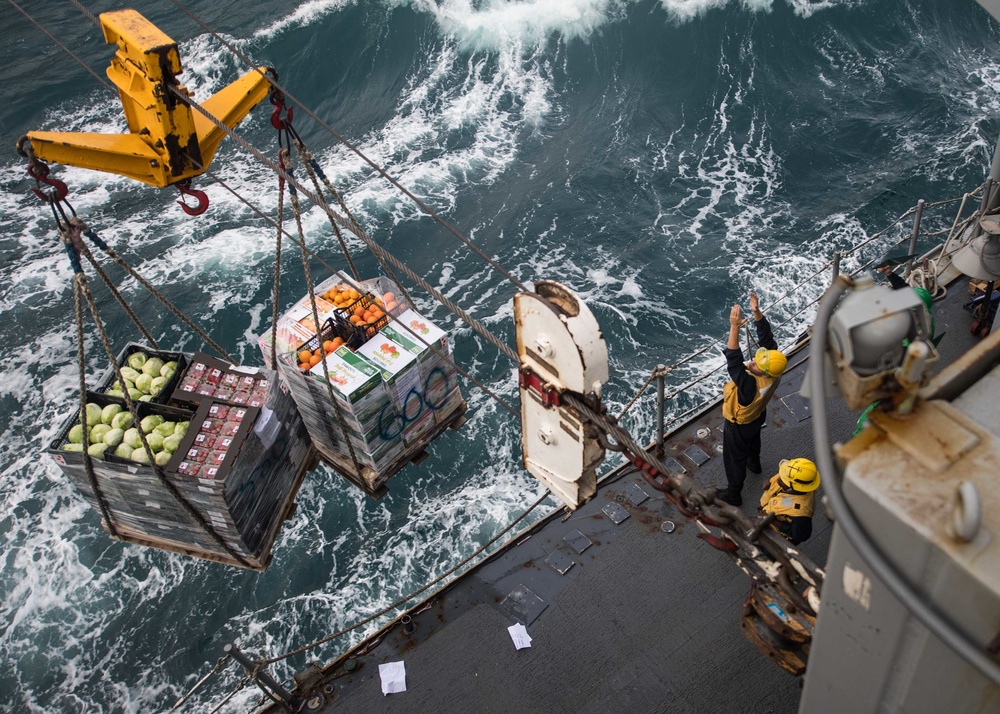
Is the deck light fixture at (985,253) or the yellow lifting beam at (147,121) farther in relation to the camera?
the deck light fixture at (985,253)

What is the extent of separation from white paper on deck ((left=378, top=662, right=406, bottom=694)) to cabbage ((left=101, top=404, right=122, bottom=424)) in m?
3.72

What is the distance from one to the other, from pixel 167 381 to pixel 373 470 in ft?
7.81

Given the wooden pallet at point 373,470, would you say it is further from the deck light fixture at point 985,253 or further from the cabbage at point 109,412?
the deck light fixture at point 985,253

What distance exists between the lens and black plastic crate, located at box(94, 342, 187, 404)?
789 centimetres

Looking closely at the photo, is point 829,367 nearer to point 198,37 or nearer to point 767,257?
point 767,257

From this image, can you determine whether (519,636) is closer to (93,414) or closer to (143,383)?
(143,383)

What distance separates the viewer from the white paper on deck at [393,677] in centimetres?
761

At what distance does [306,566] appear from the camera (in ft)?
40.7

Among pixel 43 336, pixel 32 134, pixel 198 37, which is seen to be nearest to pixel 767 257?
pixel 32 134

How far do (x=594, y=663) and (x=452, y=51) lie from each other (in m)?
21.5

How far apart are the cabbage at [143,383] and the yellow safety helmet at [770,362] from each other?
6.26 m

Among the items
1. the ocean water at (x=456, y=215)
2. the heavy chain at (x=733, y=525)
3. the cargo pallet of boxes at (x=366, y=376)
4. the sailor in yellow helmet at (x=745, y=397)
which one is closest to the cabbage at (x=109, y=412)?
the cargo pallet of boxes at (x=366, y=376)

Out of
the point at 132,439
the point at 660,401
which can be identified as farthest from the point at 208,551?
the point at 660,401

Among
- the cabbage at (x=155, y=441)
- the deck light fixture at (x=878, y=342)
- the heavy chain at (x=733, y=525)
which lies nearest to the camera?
the deck light fixture at (x=878, y=342)
